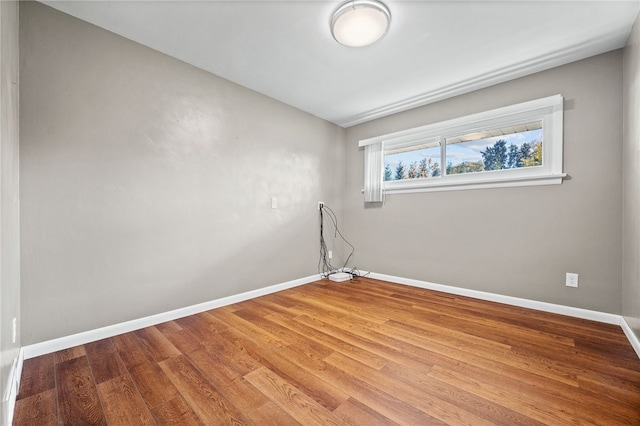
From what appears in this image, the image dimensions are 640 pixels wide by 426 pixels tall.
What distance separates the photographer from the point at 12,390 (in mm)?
1290

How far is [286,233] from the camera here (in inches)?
133

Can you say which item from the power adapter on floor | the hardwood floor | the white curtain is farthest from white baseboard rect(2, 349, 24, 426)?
the white curtain

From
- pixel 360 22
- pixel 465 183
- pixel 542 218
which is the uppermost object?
pixel 360 22

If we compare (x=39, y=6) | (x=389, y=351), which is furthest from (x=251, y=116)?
(x=389, y=351)

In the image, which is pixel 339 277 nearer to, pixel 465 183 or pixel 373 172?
pixel 373 172

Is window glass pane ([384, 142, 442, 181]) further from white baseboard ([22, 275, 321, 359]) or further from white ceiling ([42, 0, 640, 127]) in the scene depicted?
white baseboard ([22, 275, 321, 359])

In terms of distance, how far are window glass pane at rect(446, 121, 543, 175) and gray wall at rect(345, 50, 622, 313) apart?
0.85ft

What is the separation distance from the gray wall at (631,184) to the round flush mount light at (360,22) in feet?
5.78

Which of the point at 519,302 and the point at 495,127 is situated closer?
the point at 519,302

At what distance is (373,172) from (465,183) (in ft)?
4.05

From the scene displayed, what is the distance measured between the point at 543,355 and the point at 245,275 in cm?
260

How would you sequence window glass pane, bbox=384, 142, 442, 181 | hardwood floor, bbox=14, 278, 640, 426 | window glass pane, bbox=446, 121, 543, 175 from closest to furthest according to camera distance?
hardwood floor, bbox=14, 278, 640, 426, window glass pane, bbox=446, 121, 543, 175, window glass pane, bbox=384, 142, 442, 181

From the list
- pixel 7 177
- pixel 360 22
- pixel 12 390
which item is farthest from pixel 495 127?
pixel 12 390

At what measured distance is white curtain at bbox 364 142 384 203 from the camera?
3756mm
